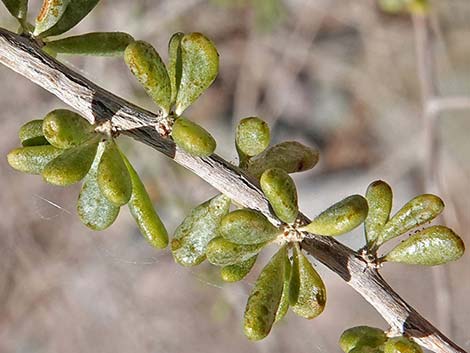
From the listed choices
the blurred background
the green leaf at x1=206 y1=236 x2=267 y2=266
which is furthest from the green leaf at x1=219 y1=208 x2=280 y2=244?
the blurred background

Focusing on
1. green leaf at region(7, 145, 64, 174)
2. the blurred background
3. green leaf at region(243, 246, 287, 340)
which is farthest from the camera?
the blurred background

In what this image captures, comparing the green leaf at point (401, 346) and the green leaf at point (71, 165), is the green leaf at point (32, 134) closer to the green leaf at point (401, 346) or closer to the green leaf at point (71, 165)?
the green leaf at point (71, 165)

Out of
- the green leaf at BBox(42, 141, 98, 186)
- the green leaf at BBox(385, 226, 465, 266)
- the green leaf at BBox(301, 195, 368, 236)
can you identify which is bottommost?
the green leaf at BBox(42, 141, 98, 186)

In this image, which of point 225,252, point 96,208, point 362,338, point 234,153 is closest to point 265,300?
point 225,252

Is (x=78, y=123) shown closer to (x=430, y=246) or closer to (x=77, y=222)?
(x=430, y=246)

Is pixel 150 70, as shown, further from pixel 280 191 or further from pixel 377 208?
pixel 377 208

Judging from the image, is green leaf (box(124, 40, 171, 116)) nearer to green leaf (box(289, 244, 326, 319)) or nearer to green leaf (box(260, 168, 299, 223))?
green leaf (box(260, 168, 299, 223))
